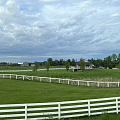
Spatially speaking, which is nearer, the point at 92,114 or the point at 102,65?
the point at 92,114

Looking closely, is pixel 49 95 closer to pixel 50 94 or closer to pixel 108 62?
pixel 50 94

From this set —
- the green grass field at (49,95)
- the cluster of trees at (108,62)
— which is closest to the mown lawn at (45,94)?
the green grass field at (49,95)

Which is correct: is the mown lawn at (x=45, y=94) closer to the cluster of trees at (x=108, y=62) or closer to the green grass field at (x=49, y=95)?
the green grass field at (x=49, y=95)

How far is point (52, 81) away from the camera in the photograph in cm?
3291

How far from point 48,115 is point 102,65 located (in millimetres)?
128400

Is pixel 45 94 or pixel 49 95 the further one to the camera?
pixel 45 94

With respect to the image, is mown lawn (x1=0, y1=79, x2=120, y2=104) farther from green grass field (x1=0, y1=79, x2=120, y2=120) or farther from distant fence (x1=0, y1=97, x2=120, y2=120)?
distant fence (x1=0, y1=97, x2=120, y2=120)

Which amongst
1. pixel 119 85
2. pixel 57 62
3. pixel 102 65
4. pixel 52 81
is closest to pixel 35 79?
pixel 52 81

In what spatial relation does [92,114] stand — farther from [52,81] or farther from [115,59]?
[115,59]

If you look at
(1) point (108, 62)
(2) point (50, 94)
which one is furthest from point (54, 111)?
(1) point (108, 62)

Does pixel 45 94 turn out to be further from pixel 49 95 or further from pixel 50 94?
pixel 49 95

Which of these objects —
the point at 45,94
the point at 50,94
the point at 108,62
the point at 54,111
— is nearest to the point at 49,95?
the point at 50,94

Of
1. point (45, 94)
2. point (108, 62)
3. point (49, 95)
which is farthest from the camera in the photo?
point (108, 62)

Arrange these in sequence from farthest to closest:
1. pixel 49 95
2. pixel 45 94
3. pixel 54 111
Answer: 1. pixel 45 94
2. pixel 49 95
3. pixel 54 111
